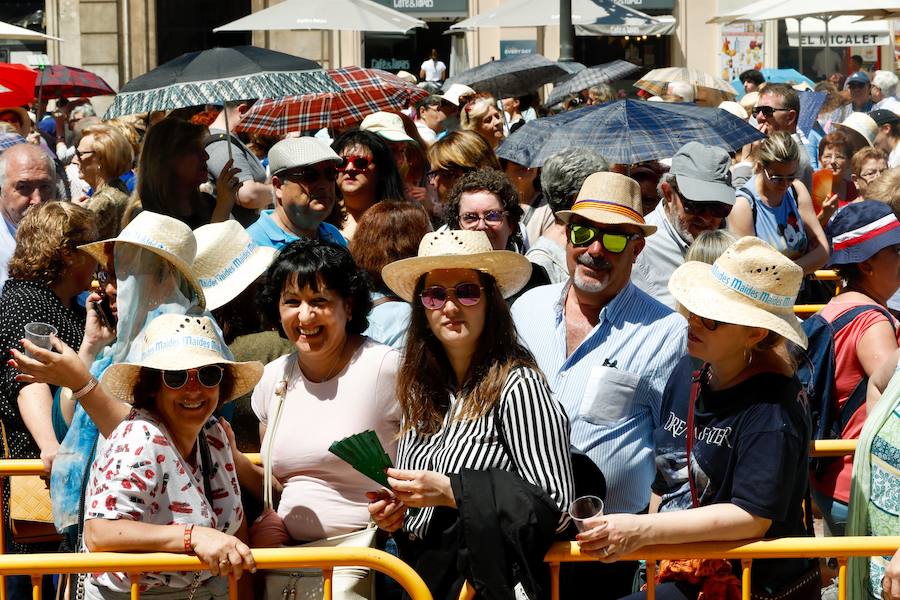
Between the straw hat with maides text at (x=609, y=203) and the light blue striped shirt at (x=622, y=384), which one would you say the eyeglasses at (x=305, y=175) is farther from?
the light blue striped shirt at (x=622, y=384)

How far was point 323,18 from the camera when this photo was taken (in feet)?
39.0

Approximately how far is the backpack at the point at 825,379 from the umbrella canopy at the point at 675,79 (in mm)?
8752

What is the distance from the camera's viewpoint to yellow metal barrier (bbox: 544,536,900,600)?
144 inches

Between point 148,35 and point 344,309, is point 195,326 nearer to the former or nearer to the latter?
point 344,309

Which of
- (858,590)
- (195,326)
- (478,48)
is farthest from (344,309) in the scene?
(478,48)

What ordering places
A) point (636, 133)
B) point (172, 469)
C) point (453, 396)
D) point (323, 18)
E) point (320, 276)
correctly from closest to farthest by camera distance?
1. point (172, 469)
2. point (453, 396)
3. point (320, 276)
4. point (636, 133)
5. point (323, 18)

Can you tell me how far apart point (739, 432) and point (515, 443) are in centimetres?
68

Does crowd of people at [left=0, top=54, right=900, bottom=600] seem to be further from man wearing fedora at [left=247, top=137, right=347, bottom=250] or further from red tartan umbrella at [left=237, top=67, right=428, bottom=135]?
red tartan umbrella at [left=237, top=67, right=428, bottom=135]

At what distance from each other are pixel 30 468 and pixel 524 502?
1.98 metres

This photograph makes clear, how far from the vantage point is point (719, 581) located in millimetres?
3820

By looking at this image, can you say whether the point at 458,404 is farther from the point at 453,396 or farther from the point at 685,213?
the point at 685,213

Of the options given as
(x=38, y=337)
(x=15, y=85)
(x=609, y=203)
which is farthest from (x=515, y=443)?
(x=15, y=85)

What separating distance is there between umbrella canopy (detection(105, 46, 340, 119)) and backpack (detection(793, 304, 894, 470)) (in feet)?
11.1

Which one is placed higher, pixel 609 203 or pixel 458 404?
pixel 609 203
